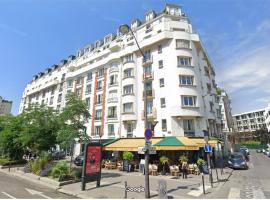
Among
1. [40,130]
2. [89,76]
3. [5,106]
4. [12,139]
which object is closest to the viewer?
[40,130]

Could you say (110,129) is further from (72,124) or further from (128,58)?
(72,124)

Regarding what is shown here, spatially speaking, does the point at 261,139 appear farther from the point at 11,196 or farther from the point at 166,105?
the point at 11,196

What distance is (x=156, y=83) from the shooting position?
29328 millimetres

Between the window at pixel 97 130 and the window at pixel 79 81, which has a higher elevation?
the window at pixel 79 81

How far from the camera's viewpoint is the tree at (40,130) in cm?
1983

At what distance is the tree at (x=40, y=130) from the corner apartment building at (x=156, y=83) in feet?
37.7

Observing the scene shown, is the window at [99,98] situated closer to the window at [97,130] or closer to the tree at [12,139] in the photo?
the window at [97,130]

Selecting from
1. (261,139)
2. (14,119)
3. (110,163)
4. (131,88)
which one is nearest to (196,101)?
(131,88)

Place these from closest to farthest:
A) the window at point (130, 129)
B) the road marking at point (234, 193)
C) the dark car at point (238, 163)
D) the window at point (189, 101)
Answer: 1. the road marking at point (234, 193)
2. the dark car at point (238, 163)
3. the window at point (189, 101)
4. the window at point (130, 129)

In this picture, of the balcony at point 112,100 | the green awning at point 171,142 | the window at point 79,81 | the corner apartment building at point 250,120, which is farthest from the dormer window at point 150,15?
the corner apartment building at point 250,120

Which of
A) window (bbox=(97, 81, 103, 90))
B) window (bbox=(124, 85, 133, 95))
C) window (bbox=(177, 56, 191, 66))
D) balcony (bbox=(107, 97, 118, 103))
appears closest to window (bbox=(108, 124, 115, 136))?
balcony (bbox=(107, 97, 118, 103))

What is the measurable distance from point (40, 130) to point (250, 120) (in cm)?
12542

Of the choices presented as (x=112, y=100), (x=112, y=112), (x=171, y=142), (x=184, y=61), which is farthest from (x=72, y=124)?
(x=184, y=61)

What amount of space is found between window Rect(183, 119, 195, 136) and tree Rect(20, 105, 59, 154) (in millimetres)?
15765
